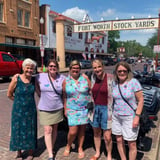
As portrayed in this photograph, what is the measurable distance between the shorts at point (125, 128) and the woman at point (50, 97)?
0.94 metres

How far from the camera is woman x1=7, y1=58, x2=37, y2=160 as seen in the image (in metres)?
3.01

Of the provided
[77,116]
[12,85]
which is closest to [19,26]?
[12,85]

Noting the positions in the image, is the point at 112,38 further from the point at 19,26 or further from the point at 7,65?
the point at 7,65

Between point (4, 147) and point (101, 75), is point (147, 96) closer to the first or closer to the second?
point (101, 75)

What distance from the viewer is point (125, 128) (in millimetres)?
2777

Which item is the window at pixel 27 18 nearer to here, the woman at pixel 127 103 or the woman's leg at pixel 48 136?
the woman's leg at pixel 48 136

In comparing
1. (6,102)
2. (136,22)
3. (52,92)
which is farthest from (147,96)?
(136,22)

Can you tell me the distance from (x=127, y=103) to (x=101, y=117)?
51cm

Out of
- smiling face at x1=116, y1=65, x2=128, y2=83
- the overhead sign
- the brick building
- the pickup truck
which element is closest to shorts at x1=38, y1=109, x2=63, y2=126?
smiling face at x1=116, y1=65, x2=128, y2=83

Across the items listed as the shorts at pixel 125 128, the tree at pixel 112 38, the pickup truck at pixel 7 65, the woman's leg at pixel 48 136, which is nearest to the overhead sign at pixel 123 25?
the pickup truck at pixel 7 65

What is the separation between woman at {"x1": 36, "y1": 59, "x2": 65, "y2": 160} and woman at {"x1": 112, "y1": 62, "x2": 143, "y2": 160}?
3.06 feet

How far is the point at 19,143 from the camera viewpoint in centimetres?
314

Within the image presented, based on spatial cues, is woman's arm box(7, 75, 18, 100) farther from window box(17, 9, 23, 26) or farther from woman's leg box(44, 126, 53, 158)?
window box(17, 9, 23, 26)

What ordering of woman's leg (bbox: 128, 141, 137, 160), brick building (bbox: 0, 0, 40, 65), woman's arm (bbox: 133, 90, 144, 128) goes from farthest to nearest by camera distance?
brick building (bbox: 0, 0, 40, 65)
woman's leg (bbox: 128, 141, 137, 160)
woman's arm (bbox: 133, 90, 144, 128)
